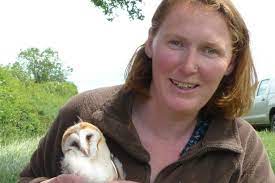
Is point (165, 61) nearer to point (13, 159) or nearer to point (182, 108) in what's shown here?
point (182, 108)

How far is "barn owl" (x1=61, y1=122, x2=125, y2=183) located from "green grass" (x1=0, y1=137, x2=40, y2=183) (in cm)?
350

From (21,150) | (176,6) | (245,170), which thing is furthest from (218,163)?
(21,150)

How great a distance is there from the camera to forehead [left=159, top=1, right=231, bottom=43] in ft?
8.02

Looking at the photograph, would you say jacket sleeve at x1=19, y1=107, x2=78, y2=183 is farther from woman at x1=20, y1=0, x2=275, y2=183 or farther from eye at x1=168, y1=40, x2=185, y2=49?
eye at x1=168, y1=40, x2=185, y2=49

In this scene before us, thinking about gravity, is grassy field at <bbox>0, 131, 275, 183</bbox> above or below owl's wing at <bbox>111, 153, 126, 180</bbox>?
below

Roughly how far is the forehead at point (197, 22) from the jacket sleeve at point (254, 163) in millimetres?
509

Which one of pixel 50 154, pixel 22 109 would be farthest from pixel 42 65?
pixel 50 154

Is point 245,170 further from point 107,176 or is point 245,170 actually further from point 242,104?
point 107,176

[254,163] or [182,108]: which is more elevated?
[182,108]

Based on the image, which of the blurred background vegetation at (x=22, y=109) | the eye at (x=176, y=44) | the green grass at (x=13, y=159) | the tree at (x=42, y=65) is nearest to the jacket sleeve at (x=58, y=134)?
the eye at (x=176, y=44)

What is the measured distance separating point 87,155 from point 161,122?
1.72ft

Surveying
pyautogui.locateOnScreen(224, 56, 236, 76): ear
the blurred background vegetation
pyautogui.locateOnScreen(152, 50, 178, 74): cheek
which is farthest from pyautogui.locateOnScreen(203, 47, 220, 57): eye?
the blurred background vegetation

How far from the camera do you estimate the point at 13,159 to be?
21.1ft

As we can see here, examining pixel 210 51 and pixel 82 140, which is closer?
pixel 82 140
